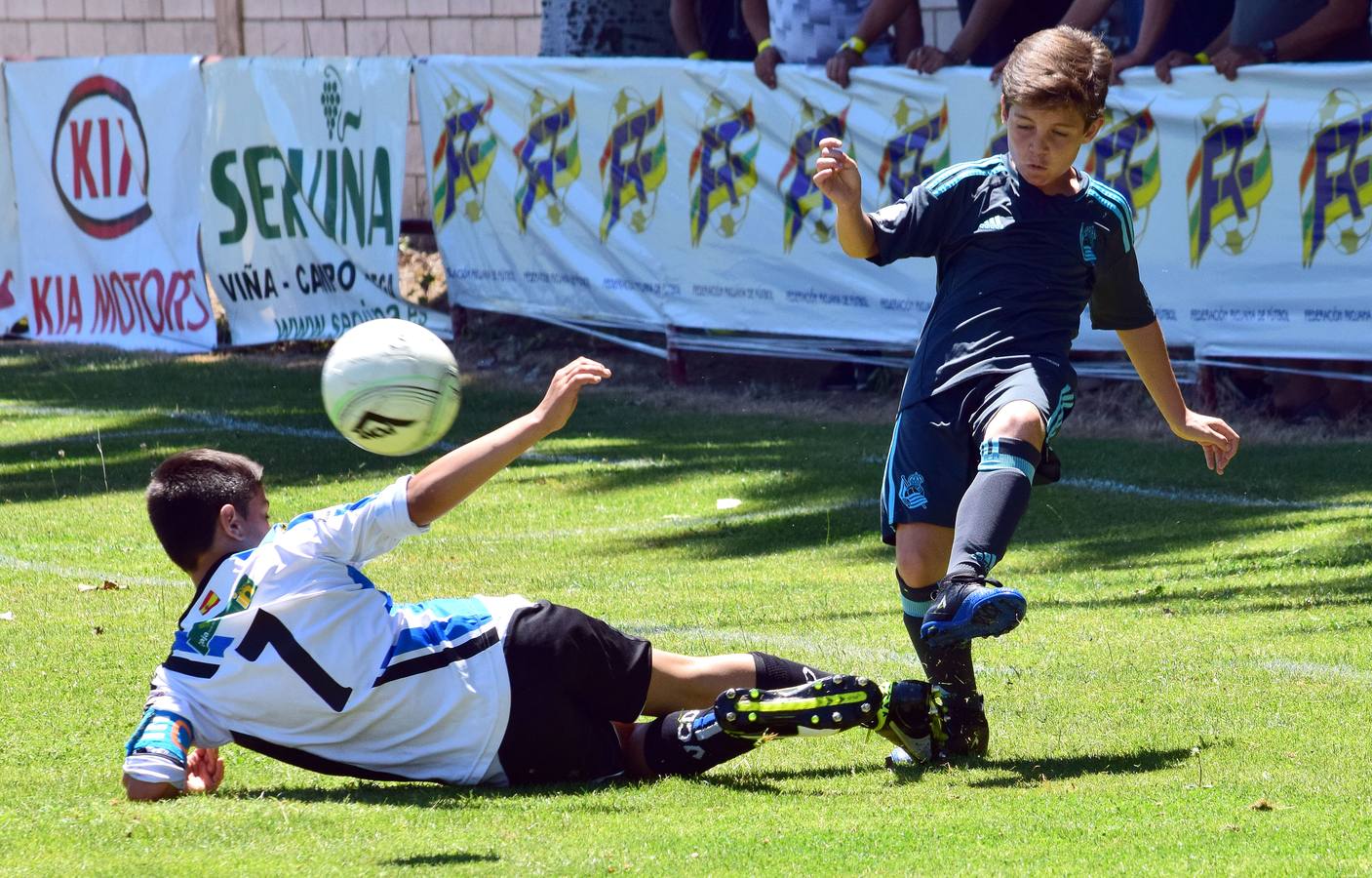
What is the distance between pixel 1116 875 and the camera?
→ 11.9ft

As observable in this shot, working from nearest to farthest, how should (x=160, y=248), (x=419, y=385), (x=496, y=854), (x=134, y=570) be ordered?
1. (x=496, y=854)
2. (x=419, y=385)
3. (x=134, y=570)
4. (x=160, y=248)

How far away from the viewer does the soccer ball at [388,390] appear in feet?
14.6

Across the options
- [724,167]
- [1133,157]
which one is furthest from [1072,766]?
[724,167]

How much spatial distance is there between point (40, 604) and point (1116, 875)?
4990mm

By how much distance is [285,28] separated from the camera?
19.4 meters

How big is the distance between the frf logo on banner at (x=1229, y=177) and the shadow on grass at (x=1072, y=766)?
5.95 metres

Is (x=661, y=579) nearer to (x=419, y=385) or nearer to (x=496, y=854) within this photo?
(x=419, y=385)

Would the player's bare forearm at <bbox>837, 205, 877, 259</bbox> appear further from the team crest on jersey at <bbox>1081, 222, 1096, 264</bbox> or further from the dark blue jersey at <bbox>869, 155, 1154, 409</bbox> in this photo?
the team crest on jersey at <bbox>1081, 222, 1096, 264</bbox>

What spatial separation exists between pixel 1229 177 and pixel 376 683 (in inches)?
281

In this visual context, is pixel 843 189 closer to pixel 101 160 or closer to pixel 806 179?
pixel 806 179

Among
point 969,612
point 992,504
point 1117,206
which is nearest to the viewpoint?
point 969,612

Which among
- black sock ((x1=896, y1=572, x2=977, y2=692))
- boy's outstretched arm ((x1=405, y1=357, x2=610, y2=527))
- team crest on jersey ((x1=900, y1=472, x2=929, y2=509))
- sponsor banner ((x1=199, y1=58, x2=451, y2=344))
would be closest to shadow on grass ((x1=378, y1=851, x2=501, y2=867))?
A: boy's outstretched arm ((x1=405, y1=357, x2=610, y2=527))

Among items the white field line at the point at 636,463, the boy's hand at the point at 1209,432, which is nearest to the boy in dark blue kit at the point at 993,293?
the boy's hand at the point at 1209,432

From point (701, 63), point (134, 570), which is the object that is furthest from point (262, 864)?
point (701, 63)
